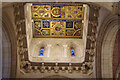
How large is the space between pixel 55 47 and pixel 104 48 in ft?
12.3

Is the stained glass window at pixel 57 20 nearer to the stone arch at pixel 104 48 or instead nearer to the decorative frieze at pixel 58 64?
the decorative frieze at pixel 58 64

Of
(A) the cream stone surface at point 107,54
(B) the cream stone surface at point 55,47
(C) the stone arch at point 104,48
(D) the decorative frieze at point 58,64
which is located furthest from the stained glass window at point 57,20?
(A) the cream stone surface at point 107,54

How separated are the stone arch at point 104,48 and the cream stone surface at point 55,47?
4.20 feet

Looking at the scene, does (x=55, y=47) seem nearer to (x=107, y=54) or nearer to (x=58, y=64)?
(x=58, y=64)

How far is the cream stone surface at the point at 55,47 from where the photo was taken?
11453 millimetres

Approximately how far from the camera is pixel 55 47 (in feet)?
41.9

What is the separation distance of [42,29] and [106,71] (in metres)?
5.16

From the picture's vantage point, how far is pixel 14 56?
10.2 metres

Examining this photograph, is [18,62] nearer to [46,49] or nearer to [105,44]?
[46,49]

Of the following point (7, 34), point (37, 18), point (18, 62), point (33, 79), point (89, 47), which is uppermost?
point (37, 18)

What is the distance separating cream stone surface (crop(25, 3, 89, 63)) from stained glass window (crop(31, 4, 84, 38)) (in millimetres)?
364

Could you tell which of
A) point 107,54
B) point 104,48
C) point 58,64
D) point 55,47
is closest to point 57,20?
point 55,47

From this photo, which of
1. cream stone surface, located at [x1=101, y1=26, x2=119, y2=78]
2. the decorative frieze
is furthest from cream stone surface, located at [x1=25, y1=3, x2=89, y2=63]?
cream stone surface, located at [x1=101, y1=26, x2=119, y2=78]

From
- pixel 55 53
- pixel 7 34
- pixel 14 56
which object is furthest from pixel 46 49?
pixel 7 34
